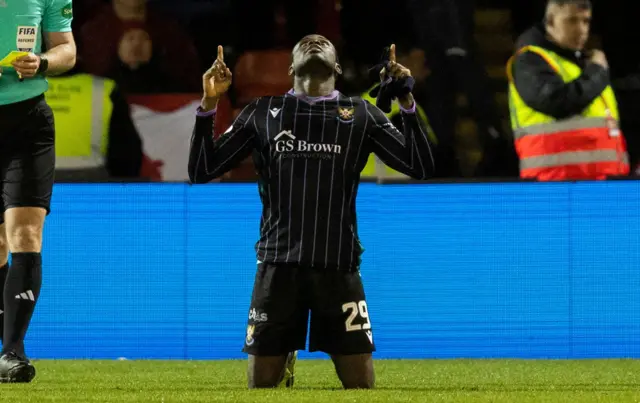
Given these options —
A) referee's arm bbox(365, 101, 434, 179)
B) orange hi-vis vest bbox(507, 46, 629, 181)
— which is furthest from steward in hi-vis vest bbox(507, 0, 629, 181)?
referee's arm bbox(365, 101, 434, 179)

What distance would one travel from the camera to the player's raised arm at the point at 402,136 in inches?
222

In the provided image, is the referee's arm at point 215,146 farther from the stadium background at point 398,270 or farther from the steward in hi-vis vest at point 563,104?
the steward in hi-vis vest at point 563,104

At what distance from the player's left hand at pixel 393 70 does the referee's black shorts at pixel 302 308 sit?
29.0 inches

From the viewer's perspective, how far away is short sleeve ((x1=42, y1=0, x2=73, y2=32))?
6.26 m

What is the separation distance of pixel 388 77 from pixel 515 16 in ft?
10.1

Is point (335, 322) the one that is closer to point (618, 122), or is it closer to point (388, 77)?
point (388, 77)

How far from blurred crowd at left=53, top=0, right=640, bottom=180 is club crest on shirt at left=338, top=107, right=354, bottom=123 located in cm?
268

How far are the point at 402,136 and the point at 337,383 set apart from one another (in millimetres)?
1238

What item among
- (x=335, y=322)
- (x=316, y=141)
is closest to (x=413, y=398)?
(x=335, y=322)

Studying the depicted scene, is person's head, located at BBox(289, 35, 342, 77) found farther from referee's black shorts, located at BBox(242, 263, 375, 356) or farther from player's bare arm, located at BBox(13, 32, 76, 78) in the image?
player's bare arm, located at BBox(13, 32, 76, 78)

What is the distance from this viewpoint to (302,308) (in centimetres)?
571

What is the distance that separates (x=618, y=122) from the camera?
27.9 feet

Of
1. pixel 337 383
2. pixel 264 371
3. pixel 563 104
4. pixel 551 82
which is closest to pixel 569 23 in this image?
pixel 551 82

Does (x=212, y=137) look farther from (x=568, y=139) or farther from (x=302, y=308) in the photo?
(x=568, y=139)
